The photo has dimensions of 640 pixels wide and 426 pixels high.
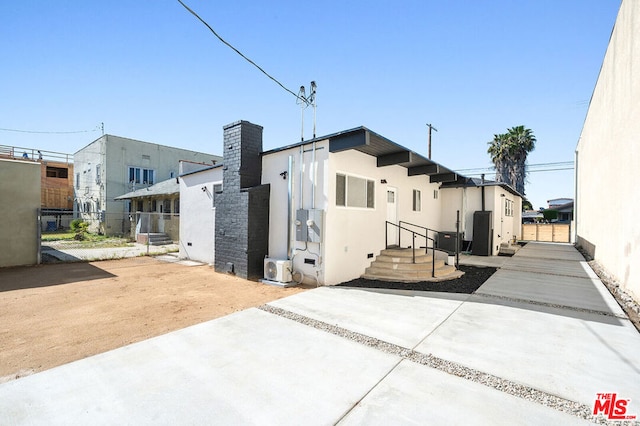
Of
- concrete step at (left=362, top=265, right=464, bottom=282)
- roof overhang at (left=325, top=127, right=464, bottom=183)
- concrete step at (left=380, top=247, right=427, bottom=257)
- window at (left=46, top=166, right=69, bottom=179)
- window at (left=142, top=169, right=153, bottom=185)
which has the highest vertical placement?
window at (left=46, top=166, right=69, bottom=179)

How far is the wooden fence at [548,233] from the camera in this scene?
71.5 ft

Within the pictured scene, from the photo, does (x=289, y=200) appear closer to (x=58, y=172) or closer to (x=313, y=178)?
(x=313, y=178)

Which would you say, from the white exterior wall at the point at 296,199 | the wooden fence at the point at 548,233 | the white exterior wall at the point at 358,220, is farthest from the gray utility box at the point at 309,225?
the wooden fence at the point at 548,233

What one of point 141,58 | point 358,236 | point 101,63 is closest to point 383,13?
point 358,236

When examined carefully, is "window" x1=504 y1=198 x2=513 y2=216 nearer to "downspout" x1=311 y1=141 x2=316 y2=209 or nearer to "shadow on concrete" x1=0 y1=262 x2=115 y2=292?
"downspout" x1=311 y1=141 x2=316 y2=209

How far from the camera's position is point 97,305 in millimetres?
5352

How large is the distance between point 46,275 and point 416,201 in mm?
12981

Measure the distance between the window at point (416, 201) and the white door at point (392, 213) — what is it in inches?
73.7

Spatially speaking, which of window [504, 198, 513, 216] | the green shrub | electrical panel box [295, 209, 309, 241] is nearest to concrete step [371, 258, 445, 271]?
electrical panel box [295, 209, 309, 241]

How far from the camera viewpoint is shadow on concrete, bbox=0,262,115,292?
6965mm

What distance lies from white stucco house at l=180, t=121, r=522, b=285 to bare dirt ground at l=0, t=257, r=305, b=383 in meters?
1.07

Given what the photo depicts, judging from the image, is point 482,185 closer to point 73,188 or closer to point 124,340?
point 124,340

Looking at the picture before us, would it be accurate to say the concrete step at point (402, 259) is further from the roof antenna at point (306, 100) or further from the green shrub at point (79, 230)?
the green shrub at point (79, 230)

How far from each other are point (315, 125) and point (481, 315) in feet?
19.9
